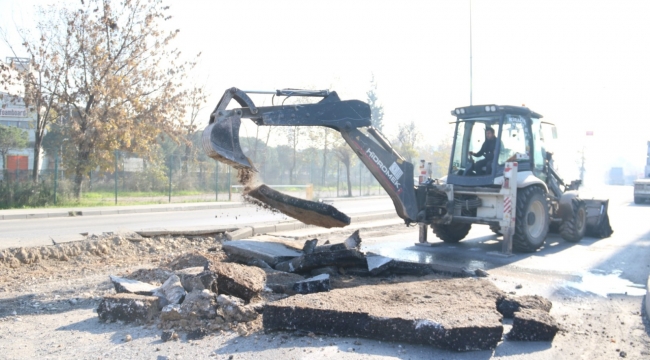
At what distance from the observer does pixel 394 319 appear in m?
4.96

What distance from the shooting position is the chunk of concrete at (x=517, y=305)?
5.78m

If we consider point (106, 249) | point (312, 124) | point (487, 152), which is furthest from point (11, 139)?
point (487, 152)

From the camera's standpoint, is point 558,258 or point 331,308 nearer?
point 331,308

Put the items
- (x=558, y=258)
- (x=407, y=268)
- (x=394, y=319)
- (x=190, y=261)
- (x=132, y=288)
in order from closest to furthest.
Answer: (x=394, y=319), (x=132, y=288), (x=190, y=261), (x=407, y=268), (x=558, y=258)

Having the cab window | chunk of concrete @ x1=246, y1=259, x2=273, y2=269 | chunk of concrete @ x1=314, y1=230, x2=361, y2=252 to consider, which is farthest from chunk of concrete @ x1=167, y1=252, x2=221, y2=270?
the cab window

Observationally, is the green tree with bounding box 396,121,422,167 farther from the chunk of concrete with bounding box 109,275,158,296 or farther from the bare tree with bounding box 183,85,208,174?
the chunk of concrete with bounding box 109,275,158,296

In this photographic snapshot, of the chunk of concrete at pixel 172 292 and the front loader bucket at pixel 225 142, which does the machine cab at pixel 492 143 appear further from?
the chunk of concrete at pixel 172 292

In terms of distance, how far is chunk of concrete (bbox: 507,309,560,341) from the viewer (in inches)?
201

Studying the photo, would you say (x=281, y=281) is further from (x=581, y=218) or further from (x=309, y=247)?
(x=581, y=218)

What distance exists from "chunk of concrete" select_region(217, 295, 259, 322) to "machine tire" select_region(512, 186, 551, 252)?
6.91 m

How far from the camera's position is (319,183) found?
4109 cm

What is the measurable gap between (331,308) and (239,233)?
6.14 m

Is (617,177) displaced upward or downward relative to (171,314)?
upward

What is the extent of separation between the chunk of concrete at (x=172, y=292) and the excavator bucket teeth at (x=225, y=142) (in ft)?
5.76
